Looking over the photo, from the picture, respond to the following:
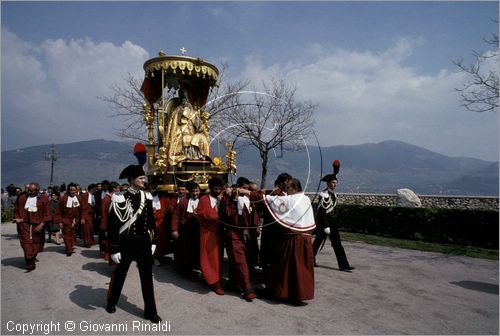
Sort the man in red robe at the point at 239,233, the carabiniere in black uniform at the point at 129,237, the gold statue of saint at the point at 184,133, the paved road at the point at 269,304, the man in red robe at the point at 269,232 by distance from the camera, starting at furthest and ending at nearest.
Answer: the gold statue of saint at the point at 184,133 < the man in red robe at the point at 269,232 < the man in red robe at the point at 239,233 < the carabiniere in black uniform at the point at 129,237 < the paved road at the point at 269,304

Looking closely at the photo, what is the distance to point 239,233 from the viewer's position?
20.5 ft

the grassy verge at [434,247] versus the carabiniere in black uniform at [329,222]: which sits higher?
the carabiniere in black uniform at [329,222]

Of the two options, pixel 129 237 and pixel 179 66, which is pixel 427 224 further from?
pixel 129 237

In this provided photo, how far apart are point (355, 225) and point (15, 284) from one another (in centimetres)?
1347

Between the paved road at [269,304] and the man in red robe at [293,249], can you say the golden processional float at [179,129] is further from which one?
the man in red robe at [293,249]

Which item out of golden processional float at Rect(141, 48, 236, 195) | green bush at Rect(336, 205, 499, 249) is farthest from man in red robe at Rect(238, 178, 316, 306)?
green bush at Rect(336, 205, 499, 249)

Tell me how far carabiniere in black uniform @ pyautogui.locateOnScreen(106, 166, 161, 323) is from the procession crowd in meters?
0.01

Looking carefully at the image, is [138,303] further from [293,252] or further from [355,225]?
[355,225]

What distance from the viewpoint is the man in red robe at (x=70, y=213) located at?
966 centimetres

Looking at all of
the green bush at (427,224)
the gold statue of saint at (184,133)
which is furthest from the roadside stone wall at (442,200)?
the gold statue of saint at (184,133)

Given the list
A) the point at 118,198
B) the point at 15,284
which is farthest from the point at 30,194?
the point at 118,198

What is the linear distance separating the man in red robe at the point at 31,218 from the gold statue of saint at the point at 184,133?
11.4ft

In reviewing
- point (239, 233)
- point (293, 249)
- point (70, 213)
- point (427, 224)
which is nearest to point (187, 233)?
point (239, 233)

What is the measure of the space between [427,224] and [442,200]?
8.31 m
